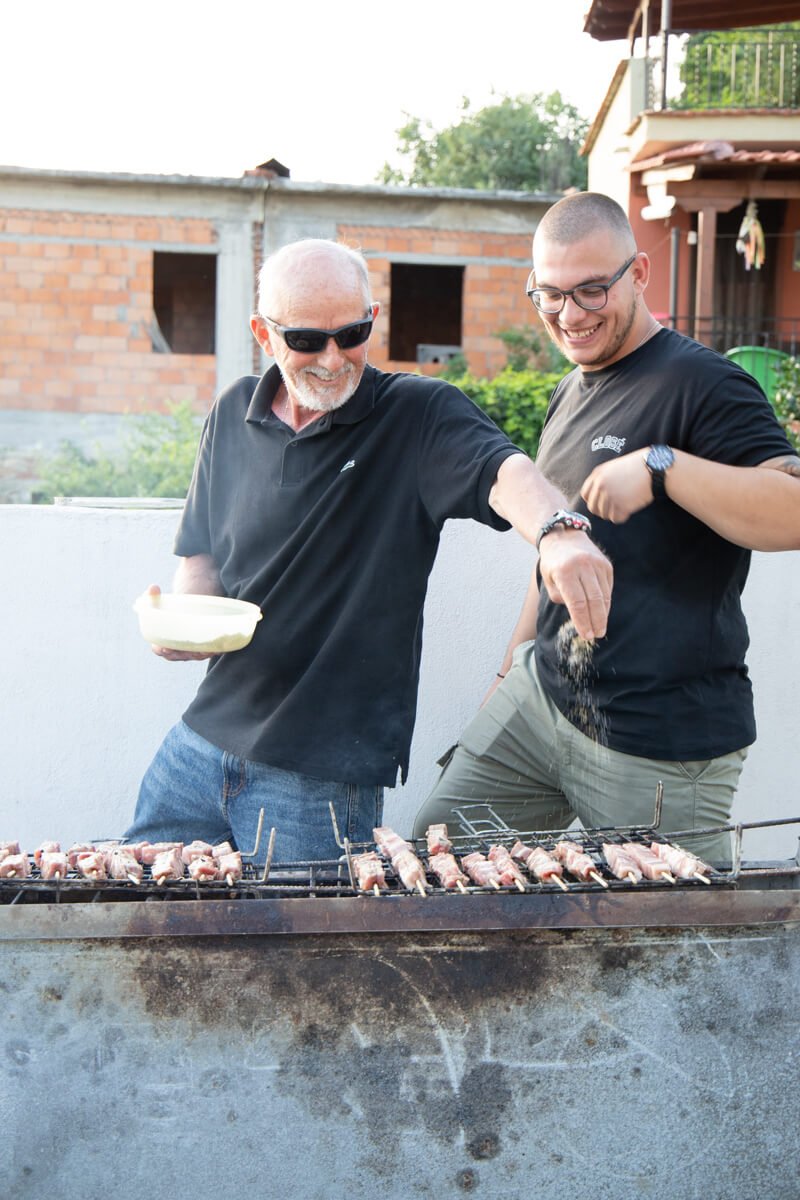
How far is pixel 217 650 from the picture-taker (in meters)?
2.76

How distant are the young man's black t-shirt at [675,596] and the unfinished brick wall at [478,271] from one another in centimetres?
1555

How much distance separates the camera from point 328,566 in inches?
123

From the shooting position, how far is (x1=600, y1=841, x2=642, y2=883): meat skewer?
271 cm

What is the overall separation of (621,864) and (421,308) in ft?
71.1

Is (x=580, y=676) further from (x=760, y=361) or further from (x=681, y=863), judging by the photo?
(x=760, y=361)

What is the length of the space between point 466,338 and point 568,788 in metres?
15.7

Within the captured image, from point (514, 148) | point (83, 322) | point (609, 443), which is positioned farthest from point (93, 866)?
point (514, 148)

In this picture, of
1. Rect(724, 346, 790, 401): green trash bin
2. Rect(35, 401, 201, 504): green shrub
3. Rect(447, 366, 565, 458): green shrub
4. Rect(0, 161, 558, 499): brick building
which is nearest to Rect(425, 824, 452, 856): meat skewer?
Rect(35, 401, 201, 504): green shrub

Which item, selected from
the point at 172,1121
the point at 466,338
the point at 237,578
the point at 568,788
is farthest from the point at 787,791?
the point at 466,338

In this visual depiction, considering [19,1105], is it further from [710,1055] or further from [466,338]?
[466,338]

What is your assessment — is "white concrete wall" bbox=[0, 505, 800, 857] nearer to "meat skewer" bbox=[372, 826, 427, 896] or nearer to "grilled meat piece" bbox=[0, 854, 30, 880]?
"meat skewer" bbox=[372, 826, 427, 896]

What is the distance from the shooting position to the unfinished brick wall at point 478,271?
18375 mm

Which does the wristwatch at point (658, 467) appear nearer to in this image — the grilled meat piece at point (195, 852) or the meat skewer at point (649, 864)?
the meat skewer at point (649, 864)

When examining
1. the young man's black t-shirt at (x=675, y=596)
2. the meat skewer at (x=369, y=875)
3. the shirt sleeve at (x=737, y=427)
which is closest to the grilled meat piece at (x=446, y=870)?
the meat skewer at (x=369, y=875)
